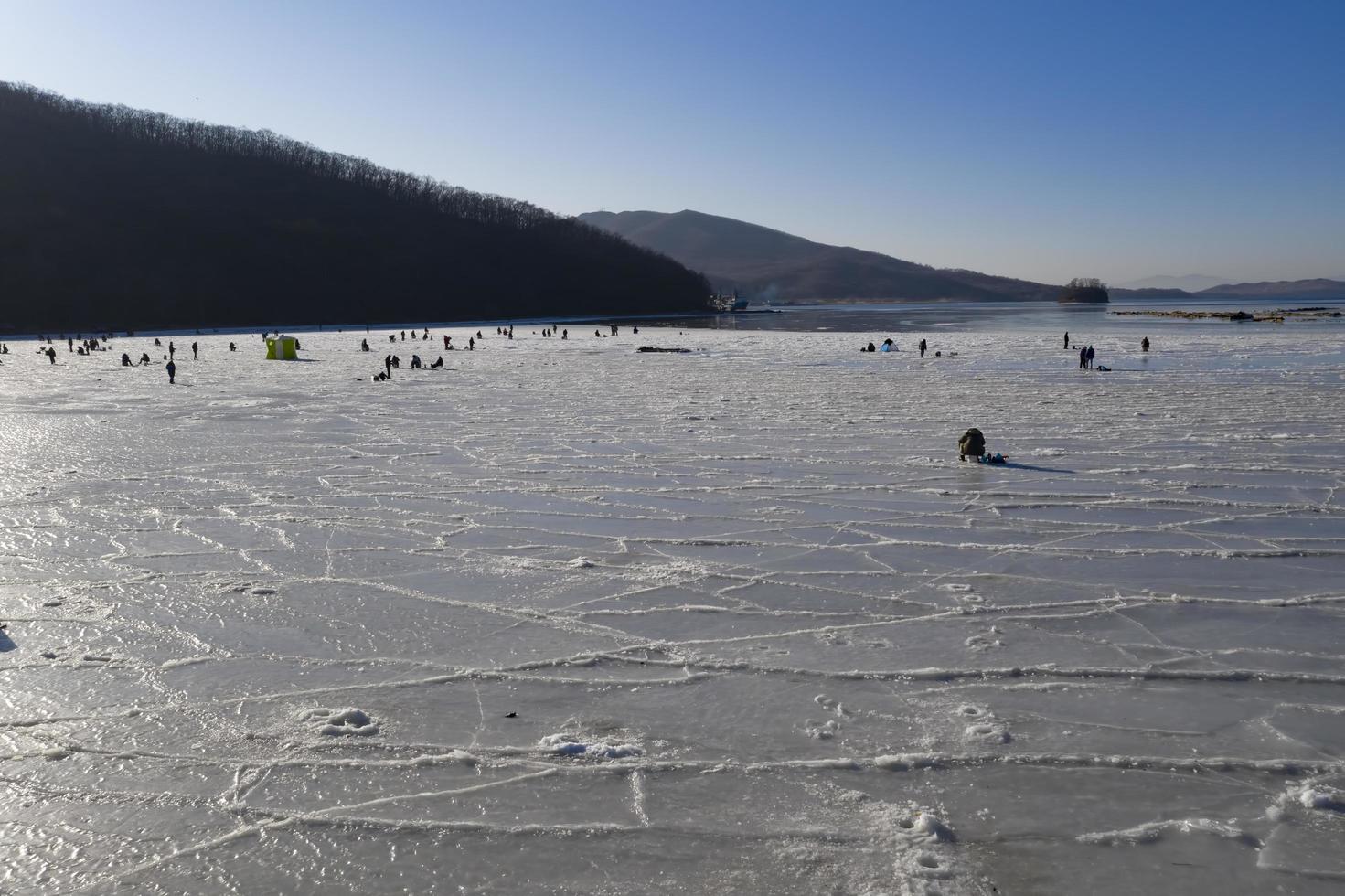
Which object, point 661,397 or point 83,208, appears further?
point 83,208

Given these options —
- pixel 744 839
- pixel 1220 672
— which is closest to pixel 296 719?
pixel 744 839

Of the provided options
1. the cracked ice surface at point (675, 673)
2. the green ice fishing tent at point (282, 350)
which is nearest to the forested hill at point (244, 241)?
the green ice fishing tent at point (282, 350)

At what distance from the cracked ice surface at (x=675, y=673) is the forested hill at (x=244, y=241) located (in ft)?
263

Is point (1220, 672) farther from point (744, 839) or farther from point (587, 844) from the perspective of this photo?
point (587, 844)

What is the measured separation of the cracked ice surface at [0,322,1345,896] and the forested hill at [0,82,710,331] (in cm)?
8011

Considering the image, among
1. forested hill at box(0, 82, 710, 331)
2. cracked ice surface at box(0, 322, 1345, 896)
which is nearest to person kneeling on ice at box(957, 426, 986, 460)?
cracked ice surface at box(0, 322, 1345, 896)

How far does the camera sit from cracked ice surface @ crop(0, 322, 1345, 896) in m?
3.31

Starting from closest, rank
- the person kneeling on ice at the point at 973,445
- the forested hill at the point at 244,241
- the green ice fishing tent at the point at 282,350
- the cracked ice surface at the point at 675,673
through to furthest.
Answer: the cracked ice surface at the point at 675,673 → the person kneeling on ice at the point at 973,445 → the green ice fishing tent at the point at 282,350 → the forested hill at the point at 244,241

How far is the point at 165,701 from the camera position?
14.8ft

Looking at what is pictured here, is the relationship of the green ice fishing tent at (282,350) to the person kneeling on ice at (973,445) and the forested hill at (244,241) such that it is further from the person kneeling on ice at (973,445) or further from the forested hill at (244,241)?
the forested hill at (244,241)

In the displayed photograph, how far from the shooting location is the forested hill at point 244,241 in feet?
276

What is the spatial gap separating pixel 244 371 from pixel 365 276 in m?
81.4

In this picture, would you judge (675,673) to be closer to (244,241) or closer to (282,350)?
(282,350)

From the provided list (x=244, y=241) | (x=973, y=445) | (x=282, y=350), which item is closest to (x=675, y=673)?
(x=973, y=445)
